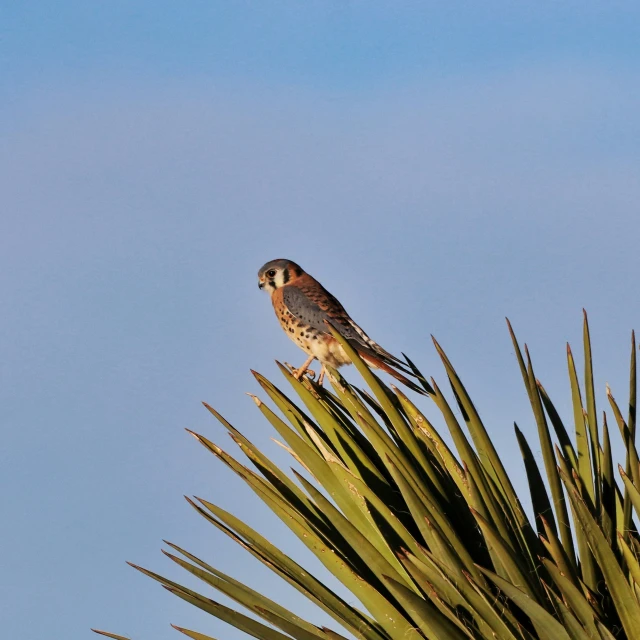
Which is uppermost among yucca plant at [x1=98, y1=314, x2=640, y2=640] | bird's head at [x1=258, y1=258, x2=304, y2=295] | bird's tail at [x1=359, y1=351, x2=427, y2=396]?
bird's head at [x1=258, y1=258, x2=304, y2=295]

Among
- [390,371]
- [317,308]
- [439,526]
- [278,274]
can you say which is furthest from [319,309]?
[439,526]

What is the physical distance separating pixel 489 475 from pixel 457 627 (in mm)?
662

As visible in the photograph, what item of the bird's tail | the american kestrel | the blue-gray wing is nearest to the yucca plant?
the bird's tail

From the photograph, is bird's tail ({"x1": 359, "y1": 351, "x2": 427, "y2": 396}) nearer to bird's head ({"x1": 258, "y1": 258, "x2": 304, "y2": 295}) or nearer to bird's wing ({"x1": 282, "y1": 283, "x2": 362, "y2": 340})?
bird's wing ({"x1": 282, "y1": 283, "x2": 362, "y2": 340})

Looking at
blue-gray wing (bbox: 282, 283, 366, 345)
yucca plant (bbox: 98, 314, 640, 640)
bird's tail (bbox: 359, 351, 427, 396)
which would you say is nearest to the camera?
yucca plant (bbox: 98, 314, 640, 640)

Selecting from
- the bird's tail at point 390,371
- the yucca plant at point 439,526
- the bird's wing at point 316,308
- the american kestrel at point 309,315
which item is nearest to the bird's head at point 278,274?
the american kestrel at point 309,315

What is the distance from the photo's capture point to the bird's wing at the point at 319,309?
5.65 m

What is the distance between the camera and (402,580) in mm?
2561

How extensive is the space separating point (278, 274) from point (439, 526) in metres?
4.25

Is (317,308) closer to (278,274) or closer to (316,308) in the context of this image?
(316,308)

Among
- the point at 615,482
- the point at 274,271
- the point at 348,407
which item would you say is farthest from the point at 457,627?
the point at 274,271

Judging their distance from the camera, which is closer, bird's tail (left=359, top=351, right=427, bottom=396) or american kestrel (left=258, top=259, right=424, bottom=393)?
bird's tail (left=359, top=351, right=427, bottom=396)

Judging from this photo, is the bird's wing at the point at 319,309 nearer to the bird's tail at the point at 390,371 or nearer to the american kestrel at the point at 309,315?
the american kestrel at the point at 309,315

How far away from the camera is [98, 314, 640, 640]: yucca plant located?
2186mm
